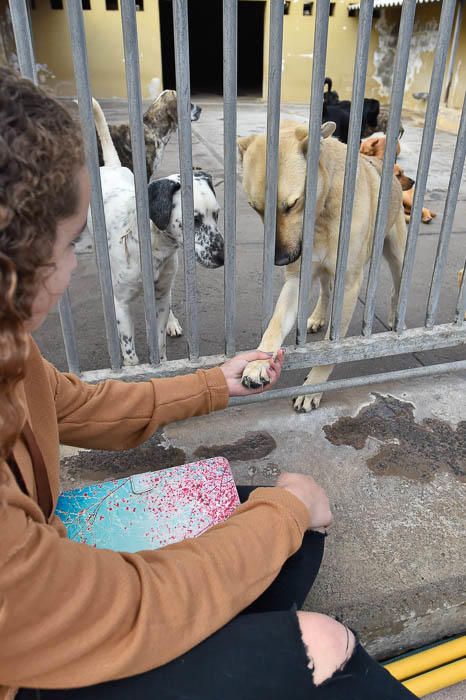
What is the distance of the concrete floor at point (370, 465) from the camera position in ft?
5.82

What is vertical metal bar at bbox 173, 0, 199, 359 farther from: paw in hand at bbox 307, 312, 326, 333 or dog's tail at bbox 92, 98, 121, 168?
dog's tail at bbox 92, 98, 121, 168

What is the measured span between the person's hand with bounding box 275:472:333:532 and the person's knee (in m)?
0.26

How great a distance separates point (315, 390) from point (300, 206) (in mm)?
849

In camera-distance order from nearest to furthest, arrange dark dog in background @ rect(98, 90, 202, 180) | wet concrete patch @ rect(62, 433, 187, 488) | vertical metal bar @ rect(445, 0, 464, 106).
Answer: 1. wet concrete patch @ rect(62, 433, 187, 488)
2. dark dog in background @ rect(98, 90, 202, 180)
3. vertical metal bar @ rect(445, 0, 464, 106)

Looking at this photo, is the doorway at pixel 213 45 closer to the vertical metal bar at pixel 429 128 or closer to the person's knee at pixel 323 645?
the vertical metal bar at pixel 429 128

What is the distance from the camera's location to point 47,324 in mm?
3643

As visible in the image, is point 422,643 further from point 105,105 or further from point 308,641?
point 105,105

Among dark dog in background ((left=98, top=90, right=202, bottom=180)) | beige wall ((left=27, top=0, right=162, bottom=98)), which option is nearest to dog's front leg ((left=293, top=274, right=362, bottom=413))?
dark dog in background ((left=98, top=90, right=202, bottom=180))

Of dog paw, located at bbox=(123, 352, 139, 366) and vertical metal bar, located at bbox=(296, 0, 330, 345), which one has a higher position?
vertical metal bar, located at bbox=(296, 0, 330, 345)

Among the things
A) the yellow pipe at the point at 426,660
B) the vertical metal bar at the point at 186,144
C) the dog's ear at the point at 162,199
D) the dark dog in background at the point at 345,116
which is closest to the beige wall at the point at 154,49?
the dark dog in background at the point at 345,116

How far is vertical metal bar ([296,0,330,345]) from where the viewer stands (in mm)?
1791

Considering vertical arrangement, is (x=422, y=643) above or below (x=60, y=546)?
below

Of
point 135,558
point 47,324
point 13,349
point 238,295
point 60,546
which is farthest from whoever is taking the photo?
point 238,295

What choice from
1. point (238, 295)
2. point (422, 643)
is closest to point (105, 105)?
point (238, 295)
